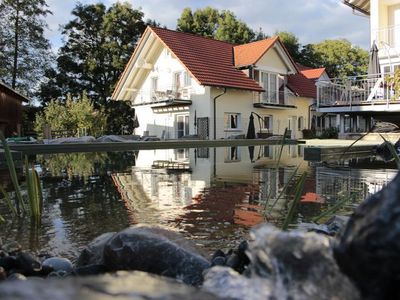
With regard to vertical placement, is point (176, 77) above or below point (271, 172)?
above

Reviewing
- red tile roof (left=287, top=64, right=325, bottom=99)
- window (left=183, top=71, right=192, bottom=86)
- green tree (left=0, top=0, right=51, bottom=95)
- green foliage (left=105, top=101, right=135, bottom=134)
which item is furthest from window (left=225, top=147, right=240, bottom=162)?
green tree (left=0, top=0, right=51, bottom=95)

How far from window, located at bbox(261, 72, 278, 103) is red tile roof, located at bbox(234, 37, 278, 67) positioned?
1.56 meters

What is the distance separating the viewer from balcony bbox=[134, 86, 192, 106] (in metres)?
29.9

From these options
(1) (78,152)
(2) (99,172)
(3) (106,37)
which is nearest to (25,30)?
(3) (106,37)

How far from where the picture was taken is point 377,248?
150 cm

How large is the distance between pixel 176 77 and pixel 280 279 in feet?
97.2

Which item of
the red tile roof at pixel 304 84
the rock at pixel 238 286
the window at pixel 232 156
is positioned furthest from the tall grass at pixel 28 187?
the red tile roof at pixel 304 84

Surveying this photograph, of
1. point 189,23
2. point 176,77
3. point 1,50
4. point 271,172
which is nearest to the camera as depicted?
point 271,172

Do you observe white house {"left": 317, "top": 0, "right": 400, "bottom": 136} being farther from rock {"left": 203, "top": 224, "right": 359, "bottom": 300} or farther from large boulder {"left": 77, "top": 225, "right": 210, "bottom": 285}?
rock {"left": 203, "top": 224, "right": 359, "bottom": 300}

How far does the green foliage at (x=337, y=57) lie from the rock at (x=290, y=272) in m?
59.3

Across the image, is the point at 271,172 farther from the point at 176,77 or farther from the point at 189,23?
the point at 189,23

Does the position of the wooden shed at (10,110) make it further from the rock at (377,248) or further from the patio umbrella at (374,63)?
the rock at (377,248)

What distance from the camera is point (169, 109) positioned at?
3148 cm

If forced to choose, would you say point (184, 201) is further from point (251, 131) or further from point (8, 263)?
point (251, 131)
